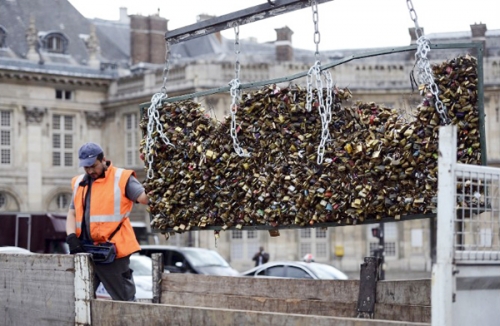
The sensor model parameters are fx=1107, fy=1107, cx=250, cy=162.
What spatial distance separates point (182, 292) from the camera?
27.3ft

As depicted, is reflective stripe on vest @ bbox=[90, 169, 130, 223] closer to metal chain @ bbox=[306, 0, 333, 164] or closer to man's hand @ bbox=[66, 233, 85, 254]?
man's hand @ bbox=[66, 233, 85, 254]

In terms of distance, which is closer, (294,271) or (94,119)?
(294,271)

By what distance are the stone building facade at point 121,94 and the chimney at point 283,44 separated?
61 mm

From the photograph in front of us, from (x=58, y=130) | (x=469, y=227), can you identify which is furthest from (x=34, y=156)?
(x=469, y=227)

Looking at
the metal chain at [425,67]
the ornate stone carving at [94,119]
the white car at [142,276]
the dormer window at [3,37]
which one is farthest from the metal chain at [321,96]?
the ornate stone carving at [94,119]

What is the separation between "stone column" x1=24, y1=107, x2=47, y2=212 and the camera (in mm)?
47250

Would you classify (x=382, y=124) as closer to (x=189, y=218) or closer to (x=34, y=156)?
(x=189, y=218)

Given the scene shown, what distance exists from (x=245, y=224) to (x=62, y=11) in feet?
134

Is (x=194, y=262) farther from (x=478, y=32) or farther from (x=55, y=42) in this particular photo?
(x=55, y=42)

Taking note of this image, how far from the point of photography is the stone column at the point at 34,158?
47250 mm

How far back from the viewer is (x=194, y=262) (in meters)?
24.2

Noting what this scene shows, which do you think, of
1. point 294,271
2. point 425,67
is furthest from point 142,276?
point 425,67

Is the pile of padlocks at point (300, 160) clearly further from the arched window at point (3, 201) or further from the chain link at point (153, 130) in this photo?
the arched window at point (3, 201)

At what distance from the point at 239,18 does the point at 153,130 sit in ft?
3.60
